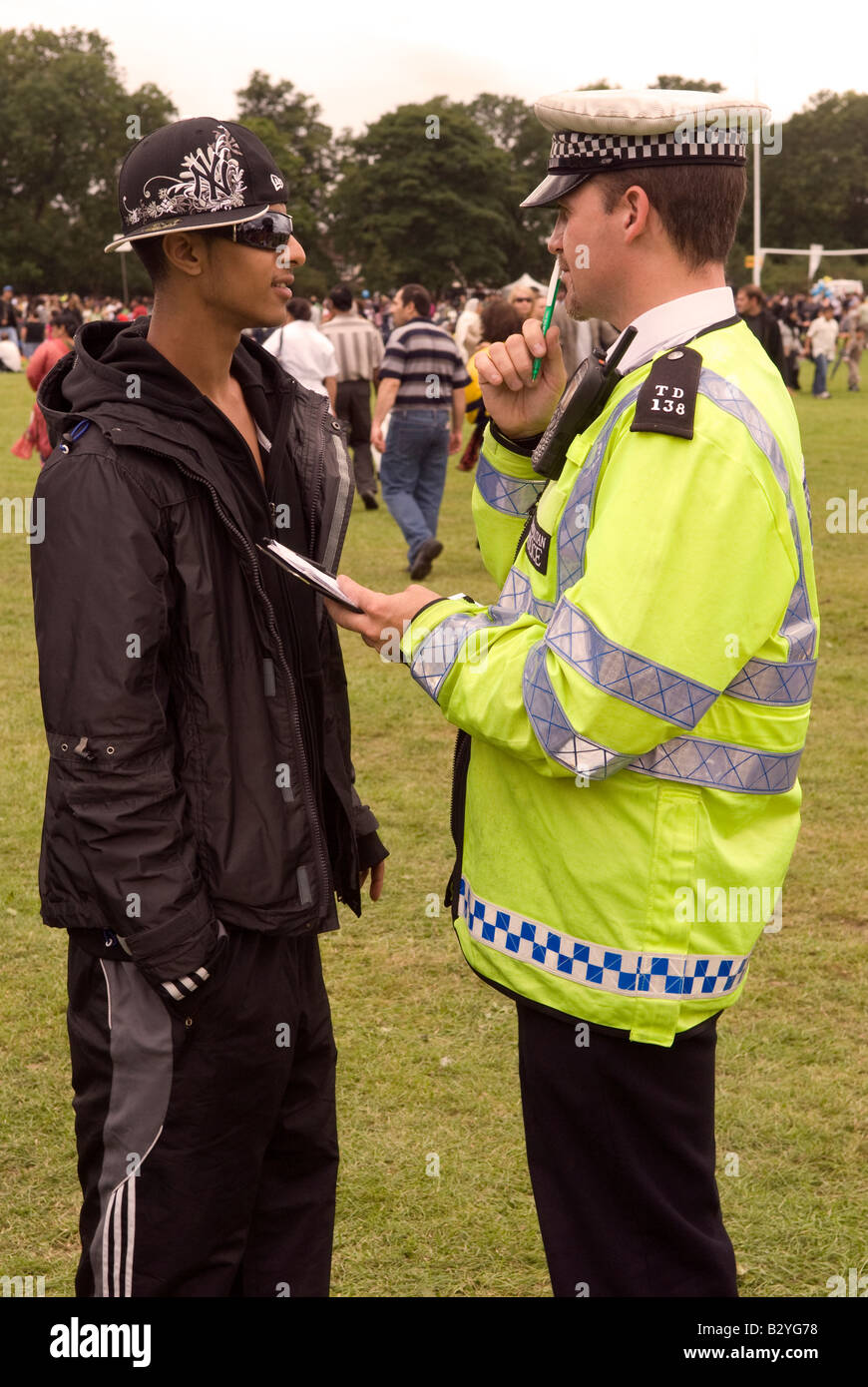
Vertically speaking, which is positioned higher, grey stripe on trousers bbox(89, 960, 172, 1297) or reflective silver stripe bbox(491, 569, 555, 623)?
reflective silver stripe bbox(491, 569, 555, 623)

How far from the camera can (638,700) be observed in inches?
81.0

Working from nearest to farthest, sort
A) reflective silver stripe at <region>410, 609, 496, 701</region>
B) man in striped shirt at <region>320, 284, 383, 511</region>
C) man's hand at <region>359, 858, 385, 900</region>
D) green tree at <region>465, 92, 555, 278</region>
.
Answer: reflective silver stripe at <region>410, 609, 496, 701</region> → man's hand at <region>359, 858, 385, 900</region> → man in striped shirt at <region>320, 284, 383, 511</region> → green tree at <region>465, 92, 555, 278</region>

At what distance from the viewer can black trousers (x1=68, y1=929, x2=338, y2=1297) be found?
243 cm

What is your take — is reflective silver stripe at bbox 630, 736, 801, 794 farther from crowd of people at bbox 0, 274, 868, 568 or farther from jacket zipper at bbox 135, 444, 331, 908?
crowd of people at bbox 0, 274, 868, 568

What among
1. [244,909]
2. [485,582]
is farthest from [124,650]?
[485,582]

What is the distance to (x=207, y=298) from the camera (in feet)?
8.29

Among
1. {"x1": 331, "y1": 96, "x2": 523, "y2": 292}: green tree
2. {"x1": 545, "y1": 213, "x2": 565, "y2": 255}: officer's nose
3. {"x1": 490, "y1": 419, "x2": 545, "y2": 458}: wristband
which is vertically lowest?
{"x1": 490, "y1": 419, "x2": 545, "y2": 458}: wristband

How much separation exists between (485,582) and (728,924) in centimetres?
844

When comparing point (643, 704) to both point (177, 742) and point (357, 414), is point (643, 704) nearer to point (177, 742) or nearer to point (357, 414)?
point (177, 742)

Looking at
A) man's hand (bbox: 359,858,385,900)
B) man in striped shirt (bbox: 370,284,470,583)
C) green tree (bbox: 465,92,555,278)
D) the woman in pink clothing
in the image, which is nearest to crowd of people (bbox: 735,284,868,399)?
man's hand (bbox: 359,858,385,900)

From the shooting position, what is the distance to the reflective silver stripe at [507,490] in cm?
271

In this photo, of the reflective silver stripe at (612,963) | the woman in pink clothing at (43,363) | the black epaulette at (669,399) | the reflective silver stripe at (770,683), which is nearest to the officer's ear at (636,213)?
the black epaulette at (669,399)

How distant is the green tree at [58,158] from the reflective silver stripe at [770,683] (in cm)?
7794
